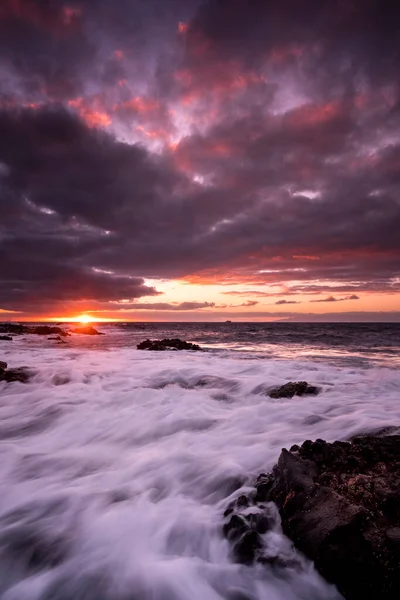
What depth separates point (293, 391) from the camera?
27.2ft

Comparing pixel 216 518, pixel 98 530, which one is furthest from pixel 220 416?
pixel 98 530

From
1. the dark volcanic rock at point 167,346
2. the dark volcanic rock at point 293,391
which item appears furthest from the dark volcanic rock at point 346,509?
the dark volcanic rock at point 167,346

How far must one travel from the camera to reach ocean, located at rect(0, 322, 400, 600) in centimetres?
284

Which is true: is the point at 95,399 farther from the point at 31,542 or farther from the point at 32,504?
the point at 31,542

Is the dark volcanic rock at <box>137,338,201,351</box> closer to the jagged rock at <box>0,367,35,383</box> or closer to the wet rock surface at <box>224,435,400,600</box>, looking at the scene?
the jagged rock at <box>0,367,35,383</box>

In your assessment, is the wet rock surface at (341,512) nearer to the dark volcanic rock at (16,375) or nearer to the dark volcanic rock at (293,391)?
the dark volcanic rock at (293,391)

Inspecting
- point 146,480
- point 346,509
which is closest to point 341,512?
point 346,509

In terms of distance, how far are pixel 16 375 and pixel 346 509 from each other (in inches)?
404

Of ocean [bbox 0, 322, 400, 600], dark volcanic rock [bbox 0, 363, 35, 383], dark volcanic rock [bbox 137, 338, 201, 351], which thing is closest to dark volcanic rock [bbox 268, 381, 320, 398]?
ocean [bbox 0, 322, 400, 600]

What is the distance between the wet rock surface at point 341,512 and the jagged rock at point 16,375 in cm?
873

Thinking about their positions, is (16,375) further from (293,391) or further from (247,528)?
(247,528)

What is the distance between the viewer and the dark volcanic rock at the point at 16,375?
10.2 meters

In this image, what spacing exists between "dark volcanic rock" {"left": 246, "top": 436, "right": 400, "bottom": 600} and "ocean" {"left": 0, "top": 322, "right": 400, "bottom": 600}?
0.63 ft

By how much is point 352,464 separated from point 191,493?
6.37 feet
